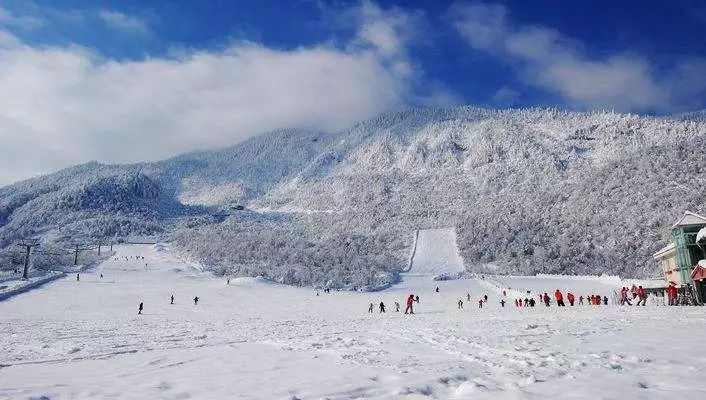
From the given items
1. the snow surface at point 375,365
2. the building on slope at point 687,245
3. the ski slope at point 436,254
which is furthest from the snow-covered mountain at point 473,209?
the snow surface at point 375,365

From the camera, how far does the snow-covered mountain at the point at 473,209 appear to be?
79000mm

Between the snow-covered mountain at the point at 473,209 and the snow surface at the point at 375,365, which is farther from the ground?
the snow-covered mountain at the point at 473,209

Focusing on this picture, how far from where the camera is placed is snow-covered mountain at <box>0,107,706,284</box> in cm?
7900

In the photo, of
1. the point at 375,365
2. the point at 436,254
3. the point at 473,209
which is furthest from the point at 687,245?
the point at 473,209

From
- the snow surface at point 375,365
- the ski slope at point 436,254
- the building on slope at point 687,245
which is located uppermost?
the ski slope at point 436,254

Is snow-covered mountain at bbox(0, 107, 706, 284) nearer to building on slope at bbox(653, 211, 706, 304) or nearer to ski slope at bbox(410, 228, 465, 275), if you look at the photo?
ski slope at bbox(410, 228, 465, 275)

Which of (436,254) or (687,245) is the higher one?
(436,254)

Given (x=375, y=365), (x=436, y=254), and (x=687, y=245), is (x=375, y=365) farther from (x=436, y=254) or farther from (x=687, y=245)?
(x=436, y=254)

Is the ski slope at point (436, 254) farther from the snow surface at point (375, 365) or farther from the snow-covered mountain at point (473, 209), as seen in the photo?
the snow surface at point (375, 365)

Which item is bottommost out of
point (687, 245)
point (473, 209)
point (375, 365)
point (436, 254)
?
point (375, 365)

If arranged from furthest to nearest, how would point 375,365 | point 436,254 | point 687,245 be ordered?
point 436,254 < point 687,245 < point 375,365

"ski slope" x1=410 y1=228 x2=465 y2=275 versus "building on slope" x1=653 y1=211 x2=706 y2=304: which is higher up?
"ski slope" x1=410 y1=228 x2=465 y2=275

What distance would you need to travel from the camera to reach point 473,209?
404 feet

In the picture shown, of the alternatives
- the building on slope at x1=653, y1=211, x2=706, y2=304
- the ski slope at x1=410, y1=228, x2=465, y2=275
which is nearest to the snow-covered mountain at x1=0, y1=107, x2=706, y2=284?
the ski slope at x1=410, y1=228, x2=465, y2=275
